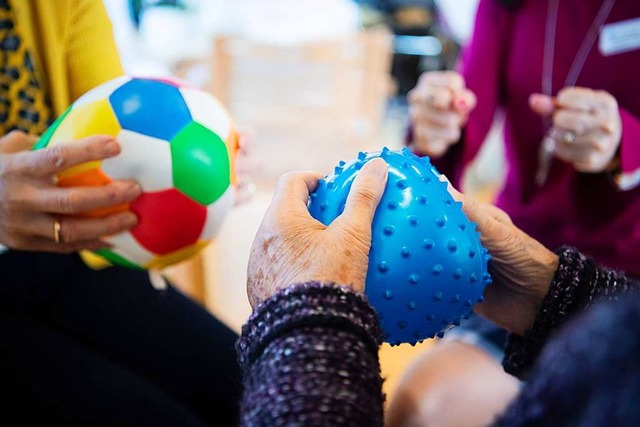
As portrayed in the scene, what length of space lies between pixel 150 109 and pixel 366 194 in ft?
1.35

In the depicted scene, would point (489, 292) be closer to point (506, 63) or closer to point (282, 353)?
point (282, 353)

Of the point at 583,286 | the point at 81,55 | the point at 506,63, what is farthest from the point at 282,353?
A: the point at 506,63

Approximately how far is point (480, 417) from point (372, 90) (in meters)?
1.24

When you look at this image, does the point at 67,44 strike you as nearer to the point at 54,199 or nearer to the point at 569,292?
the point at 54,199

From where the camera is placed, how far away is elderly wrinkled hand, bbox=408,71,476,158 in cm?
107

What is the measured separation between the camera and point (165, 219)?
848mm

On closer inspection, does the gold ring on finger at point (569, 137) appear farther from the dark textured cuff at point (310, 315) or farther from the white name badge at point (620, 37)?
the dark textured cuff at point (310, 315)

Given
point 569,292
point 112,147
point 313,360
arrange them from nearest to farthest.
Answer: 1. point 313,360
2. point 569,292
3. point 112,147

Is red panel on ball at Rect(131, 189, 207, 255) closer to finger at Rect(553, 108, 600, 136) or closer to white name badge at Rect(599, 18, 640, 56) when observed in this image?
finger at Rect(553, 108, 600, 136)

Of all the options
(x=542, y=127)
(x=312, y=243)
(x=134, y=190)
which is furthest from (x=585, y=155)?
(x=134, y=190)

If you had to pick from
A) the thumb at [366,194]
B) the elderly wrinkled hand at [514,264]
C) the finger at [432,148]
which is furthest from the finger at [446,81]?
the thumb at [366,194]

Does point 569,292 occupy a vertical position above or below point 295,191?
below

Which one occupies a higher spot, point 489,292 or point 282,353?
point 282,353

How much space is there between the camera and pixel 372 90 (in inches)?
73.3
